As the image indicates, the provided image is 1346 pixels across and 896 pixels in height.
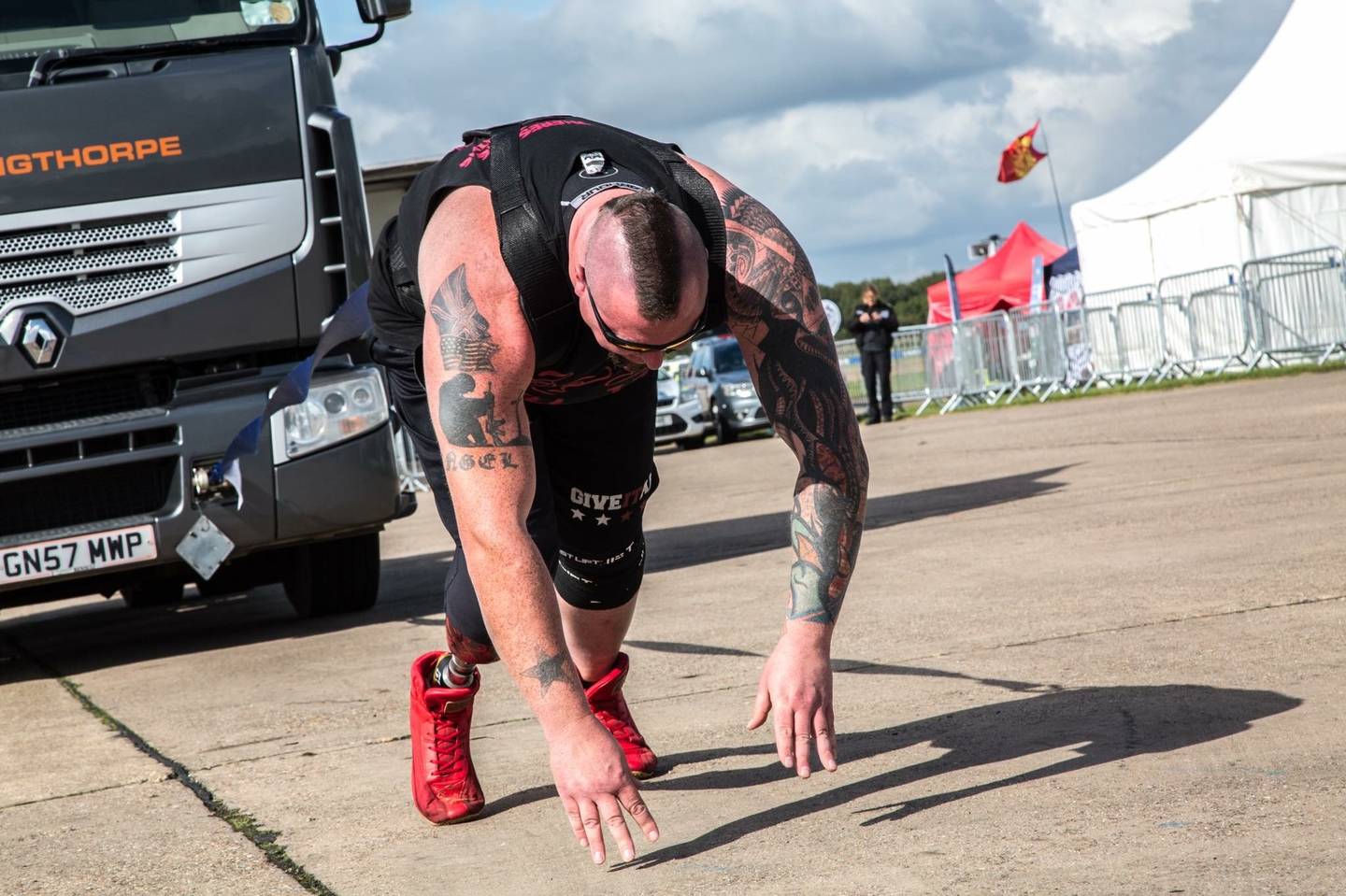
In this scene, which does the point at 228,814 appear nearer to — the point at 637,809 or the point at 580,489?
the point at 580,489

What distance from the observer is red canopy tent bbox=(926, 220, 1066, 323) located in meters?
29.1

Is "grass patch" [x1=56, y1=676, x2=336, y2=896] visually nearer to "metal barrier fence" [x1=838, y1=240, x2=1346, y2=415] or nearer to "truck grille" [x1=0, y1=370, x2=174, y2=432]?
"truck grille" [x1=0, y1=370, x2=174, y2=432]

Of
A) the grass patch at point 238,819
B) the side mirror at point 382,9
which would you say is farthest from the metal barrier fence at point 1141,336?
the grass patch at point 238,819

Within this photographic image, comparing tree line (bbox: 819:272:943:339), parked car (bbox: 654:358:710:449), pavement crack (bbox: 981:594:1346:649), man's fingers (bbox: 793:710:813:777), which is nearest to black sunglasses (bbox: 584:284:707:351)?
man's fingers (bbox: 793:710:813:777)

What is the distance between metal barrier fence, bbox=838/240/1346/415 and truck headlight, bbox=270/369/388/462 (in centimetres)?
1378

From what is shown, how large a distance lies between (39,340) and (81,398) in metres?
0.33

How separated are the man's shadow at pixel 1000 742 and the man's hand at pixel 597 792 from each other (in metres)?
0.39

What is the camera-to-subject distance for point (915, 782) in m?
3.30

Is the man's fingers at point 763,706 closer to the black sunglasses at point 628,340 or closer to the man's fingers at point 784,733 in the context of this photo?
the man's fingers at point 784,733

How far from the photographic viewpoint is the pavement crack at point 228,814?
299 centimetres

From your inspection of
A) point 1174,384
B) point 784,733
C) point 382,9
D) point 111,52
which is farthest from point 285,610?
point 1174,384

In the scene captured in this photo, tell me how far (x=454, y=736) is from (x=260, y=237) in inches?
130

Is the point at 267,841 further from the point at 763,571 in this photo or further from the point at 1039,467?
the point at 1039,467

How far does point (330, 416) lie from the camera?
629 cm
